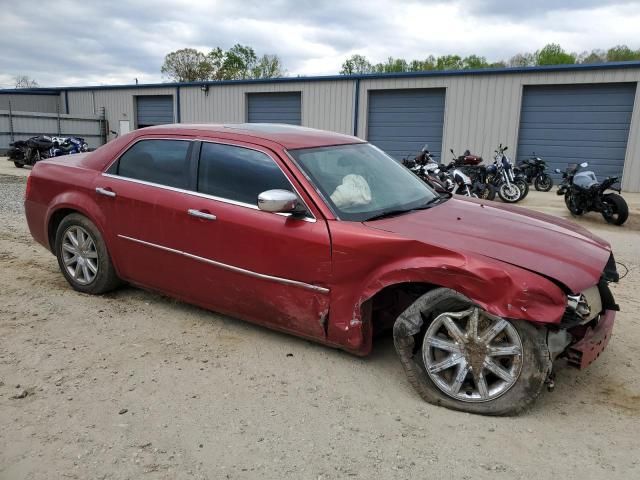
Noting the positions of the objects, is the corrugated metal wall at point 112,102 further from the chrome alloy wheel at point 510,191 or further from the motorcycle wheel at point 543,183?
the chrome alloy wheel at point 510,191

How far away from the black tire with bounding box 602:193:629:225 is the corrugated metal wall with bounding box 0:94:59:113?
1281 inches

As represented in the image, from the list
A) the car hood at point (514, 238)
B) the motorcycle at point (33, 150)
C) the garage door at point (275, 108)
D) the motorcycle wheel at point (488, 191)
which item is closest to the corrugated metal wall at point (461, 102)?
the garage door at point (275, 108)

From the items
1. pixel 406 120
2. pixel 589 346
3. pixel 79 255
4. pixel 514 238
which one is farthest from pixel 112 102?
pixel 589 346

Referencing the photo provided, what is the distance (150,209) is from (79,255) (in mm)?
1153

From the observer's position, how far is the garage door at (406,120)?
797 inches

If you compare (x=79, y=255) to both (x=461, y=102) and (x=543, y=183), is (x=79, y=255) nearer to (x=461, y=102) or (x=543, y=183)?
(x=543, y=183)

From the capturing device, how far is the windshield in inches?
148

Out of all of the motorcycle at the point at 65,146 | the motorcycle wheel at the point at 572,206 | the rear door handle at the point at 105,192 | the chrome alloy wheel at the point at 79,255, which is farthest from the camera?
the motorcycle at the point at 65,146

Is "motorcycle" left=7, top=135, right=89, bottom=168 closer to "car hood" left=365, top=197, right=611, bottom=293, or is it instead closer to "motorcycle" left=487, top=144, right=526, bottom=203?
"motorcycle" left=487, top=144, right=526, bottom=203

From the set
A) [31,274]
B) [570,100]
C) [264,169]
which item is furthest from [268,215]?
[570,100]

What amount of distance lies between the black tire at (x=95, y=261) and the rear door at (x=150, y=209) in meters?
0.13

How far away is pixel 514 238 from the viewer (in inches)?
134

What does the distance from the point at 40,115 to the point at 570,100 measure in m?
23.8

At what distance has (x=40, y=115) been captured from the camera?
89.6 feet
